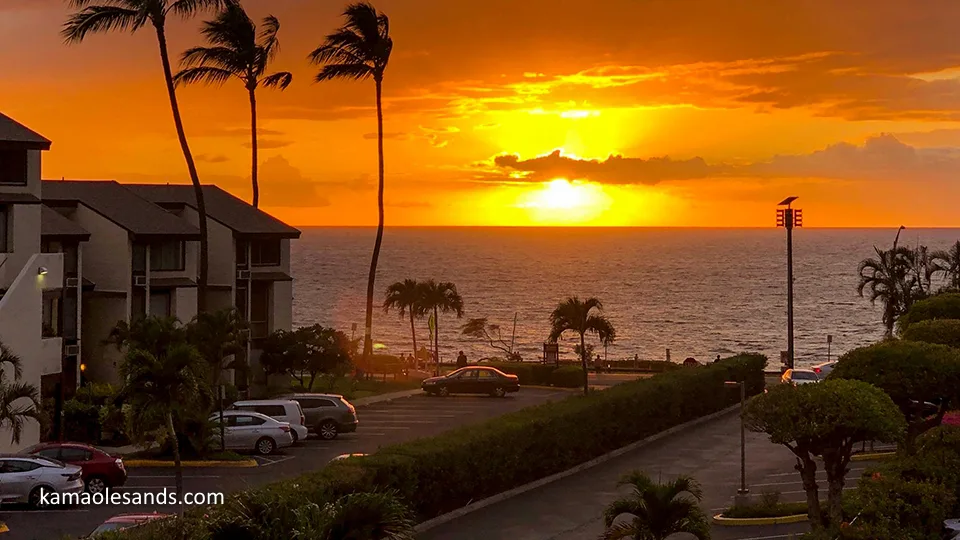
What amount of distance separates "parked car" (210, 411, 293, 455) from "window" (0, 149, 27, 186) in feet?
38.3

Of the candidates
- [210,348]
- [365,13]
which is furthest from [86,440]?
[365,13]

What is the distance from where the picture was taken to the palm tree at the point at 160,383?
33.6 meters

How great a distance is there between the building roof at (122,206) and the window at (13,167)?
5.55m

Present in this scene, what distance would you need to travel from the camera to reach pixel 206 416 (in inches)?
1517

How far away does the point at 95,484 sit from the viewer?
115 ft

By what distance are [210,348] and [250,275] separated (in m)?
18.3

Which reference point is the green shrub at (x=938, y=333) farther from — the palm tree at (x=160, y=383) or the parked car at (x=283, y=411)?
the parked car at (x=283, y=411)

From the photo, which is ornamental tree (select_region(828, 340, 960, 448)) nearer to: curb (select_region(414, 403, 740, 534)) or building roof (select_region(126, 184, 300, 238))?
curb (select_region(414, 403, 740, 534))

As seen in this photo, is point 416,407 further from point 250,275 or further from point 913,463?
point 913,463

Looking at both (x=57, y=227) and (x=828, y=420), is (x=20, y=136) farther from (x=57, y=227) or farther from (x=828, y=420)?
(x=828, y=420)

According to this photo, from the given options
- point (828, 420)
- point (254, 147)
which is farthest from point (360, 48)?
point (828, 420)

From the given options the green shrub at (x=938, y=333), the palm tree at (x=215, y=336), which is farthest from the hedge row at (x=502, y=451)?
the palm tree at (x=215, y=336)

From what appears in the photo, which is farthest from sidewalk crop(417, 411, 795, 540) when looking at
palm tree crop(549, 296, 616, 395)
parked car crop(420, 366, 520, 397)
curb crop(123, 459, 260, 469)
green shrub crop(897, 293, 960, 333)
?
parked car crop(420, 366, 520, 397)

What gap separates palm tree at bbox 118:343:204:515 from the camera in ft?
110
